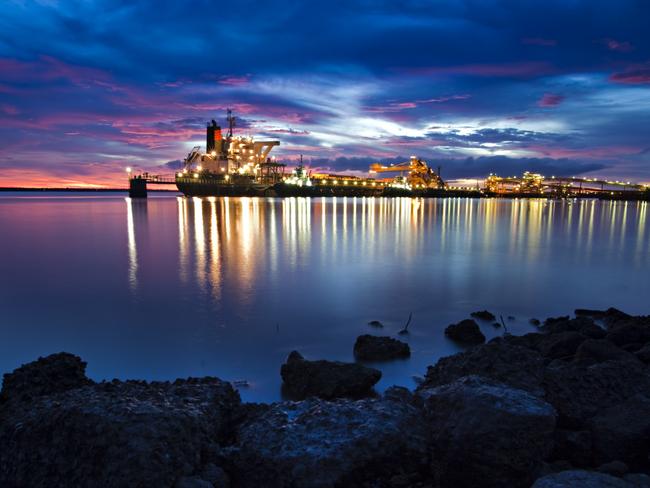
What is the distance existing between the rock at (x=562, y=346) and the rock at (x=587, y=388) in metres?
1.86

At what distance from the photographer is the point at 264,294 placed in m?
10.5

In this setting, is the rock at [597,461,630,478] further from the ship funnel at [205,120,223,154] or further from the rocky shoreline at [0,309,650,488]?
the ship funnel at [205,120,223,154]

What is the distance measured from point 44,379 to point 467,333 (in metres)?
5.82

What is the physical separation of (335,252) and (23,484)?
49.8ft

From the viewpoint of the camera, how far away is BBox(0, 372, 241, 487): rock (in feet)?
8.11

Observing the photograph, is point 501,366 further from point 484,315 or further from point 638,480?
point 484,315

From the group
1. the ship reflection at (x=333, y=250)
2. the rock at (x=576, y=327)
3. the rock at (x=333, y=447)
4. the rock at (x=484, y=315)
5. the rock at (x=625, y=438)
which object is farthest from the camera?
the ship reflection at (x=333, y=250)

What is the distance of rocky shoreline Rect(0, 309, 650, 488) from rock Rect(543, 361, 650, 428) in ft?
0.03

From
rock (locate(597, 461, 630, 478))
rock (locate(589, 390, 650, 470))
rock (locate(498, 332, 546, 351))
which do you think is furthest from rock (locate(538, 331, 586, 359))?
rock (locate(597, 461, 630, 478))

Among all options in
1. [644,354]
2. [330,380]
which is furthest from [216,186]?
[644,354]

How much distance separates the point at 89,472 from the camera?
2.47 metres

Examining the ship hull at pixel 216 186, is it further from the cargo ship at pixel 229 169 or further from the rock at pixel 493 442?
the rock at pixel 493 442

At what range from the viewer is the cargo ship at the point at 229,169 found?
96.0m

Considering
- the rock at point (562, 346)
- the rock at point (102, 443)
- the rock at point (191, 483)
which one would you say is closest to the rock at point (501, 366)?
the rock at point (562, 346)
